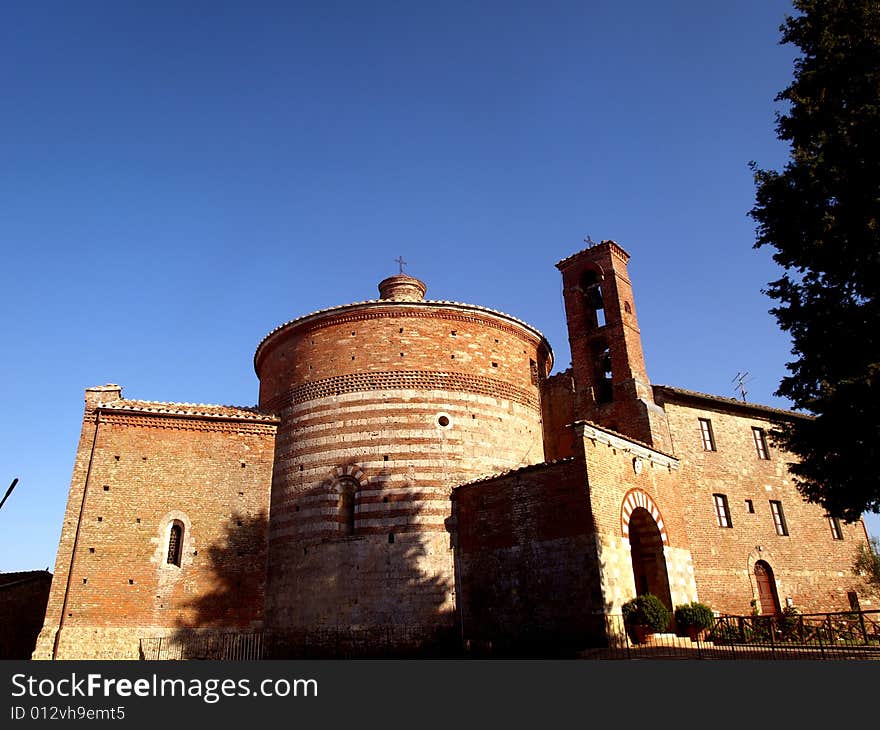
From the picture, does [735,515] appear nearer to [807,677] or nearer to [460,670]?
[807,677]

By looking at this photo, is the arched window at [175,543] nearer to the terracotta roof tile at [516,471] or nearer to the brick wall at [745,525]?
the terracotta roof tile at [516,471]

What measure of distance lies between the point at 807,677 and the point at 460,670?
14.8 feet

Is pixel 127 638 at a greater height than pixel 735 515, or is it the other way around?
pixel 735 515

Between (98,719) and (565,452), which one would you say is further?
(565,452)

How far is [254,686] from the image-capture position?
795 cm

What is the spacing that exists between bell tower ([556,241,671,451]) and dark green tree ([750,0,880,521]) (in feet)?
26.3

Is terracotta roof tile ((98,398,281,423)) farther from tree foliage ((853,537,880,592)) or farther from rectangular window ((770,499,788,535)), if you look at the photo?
tree foliage ((853,537,880,592))

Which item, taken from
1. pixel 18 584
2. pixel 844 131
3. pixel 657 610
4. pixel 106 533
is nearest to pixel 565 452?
pixel 657 610

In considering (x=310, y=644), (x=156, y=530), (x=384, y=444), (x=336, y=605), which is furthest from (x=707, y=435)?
(x=156, y=530)

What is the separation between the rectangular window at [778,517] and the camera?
22.5 metres

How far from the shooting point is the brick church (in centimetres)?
1677

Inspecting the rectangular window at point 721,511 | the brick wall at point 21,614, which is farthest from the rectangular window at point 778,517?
the brick wall at point 21,614

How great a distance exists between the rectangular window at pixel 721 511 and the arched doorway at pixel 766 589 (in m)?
1.83

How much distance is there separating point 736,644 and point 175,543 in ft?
52.7
